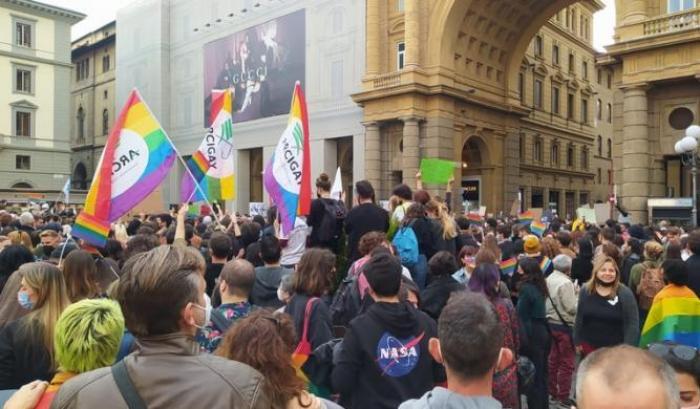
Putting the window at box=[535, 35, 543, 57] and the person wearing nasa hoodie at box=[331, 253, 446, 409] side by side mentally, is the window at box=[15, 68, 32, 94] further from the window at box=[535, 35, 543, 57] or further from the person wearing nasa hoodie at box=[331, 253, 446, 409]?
the person wearing nasa hoodie at box=[331, 253, 446, 409]

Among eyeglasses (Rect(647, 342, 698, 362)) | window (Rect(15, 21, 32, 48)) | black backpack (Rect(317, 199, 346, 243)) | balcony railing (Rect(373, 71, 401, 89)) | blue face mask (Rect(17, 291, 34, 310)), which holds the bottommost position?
eyeglasses (Rect(647, 342, 698, 362))

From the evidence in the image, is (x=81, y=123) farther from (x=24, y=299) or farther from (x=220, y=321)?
(x=220, y=321)

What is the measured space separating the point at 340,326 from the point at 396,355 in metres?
1.05

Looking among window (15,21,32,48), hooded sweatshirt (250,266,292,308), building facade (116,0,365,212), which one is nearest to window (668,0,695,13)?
building facade (116,0,365,212)

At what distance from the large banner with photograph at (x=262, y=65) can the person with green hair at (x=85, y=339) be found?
101 ft

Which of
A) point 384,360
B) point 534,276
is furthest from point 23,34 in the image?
point 384,360

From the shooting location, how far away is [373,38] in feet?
93.8

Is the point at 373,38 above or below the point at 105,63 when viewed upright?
below

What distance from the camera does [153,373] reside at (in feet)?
6.19

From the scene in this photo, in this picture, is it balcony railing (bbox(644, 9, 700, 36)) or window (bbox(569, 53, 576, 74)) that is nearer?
balcony railing (bbox(644, 9, 700, 36))

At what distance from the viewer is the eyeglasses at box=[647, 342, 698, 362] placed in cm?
255

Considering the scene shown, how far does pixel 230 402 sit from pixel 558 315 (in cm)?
566

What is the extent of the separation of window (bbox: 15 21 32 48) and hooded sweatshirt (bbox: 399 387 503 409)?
53225 mm

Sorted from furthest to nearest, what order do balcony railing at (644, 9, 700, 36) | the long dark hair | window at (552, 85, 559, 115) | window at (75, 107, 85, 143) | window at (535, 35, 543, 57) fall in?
window at (75, 107, 85, 143)
window at (552, 85, 559, 115)
window at (535, 35, 543, 57)
balcony railing at (644, 9, 700, 36)
the long dark hair
